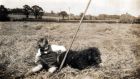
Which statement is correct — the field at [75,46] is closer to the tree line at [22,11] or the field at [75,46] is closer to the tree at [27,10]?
the tree line at [22,11]

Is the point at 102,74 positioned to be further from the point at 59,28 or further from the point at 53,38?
the point at 59,28

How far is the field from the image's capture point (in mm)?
3908

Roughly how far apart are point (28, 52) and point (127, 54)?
1835 millimetres

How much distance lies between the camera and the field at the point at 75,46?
391cm

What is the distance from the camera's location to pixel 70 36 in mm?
5258

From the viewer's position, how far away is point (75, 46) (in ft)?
16.0

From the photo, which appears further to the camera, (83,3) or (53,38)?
(53,38)

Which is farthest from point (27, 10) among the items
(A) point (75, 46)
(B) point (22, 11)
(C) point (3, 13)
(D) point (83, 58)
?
(D) point (83, 58)

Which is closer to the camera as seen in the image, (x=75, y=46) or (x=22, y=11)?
(x=75, y=46)

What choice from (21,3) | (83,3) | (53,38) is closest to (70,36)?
(53,38)

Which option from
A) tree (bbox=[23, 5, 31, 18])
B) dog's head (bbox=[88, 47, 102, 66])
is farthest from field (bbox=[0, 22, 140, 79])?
tree (bbox=[23, 5, 31, 18])

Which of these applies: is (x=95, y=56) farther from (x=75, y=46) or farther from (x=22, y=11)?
(x=22, y=11)

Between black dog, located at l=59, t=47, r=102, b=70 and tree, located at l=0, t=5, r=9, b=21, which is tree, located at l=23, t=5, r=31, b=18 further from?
black dog, located at l=59, t=47, r=102, b=70

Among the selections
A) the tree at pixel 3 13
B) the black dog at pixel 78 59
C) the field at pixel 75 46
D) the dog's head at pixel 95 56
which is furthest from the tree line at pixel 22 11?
the dog's head at pixel 95 56
